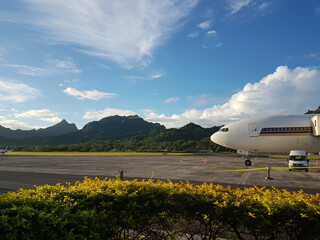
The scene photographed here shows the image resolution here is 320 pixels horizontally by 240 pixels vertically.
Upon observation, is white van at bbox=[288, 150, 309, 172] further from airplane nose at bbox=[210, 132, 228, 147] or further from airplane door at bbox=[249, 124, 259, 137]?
airplane nose at bbox=[210, 132, 228, 147]

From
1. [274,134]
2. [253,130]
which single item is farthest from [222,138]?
[274,134]

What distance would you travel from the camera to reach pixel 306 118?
2072 cm

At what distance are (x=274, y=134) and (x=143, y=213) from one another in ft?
68.6

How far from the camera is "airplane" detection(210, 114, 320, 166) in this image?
20.3m

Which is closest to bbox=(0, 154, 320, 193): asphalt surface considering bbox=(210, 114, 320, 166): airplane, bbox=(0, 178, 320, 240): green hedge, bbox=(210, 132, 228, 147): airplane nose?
bbox=(0, 178, 320, 240): green hedge

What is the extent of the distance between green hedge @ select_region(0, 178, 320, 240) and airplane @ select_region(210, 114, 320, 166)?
752 inches

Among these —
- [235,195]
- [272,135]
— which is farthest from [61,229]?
[272,135]

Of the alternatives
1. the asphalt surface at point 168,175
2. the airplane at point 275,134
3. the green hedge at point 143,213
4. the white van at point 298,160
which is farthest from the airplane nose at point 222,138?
the green hedge at point 143,213

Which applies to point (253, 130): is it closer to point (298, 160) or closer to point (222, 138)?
point (222, 138)

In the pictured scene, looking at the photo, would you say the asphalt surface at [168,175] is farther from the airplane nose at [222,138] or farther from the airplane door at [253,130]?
the airplane door at [253,130]

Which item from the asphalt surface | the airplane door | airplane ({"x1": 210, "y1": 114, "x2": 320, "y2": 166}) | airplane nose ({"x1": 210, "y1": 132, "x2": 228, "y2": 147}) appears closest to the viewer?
the asphalt surface

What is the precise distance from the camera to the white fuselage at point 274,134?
20.3 m

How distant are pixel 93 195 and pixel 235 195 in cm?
292

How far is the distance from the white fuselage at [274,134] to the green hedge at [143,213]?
19.1m
